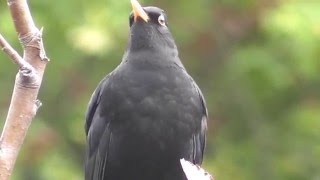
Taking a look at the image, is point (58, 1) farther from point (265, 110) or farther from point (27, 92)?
point (27, 92)

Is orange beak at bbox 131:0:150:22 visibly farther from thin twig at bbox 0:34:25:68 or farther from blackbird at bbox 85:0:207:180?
thin twig at bbox 0:34:25:68

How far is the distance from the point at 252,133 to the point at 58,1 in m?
1.63

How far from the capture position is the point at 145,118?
3.21m

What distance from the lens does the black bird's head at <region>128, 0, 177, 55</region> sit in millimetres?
3406

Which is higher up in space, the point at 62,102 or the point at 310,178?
the point at 62,102

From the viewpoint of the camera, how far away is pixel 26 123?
2.00 m

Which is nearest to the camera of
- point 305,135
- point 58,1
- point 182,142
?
point 182,142

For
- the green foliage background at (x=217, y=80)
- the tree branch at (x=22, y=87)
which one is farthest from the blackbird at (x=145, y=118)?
the green foliage background at (x=217, y=80)

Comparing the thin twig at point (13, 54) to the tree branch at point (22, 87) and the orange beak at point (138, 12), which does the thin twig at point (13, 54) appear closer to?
the tree branch at point (22, 87)

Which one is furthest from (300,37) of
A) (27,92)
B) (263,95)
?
(27,92)

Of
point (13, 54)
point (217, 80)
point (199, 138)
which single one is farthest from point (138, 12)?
point (217, 80)

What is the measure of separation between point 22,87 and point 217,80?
14.8 feet

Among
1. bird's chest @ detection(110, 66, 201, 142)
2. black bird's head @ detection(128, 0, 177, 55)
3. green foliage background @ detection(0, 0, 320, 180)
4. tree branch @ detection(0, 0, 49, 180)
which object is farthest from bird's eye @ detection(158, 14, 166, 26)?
green foliage background @ detection(0, 0, 320, 180)

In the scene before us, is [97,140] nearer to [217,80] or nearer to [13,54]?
[13,54]
